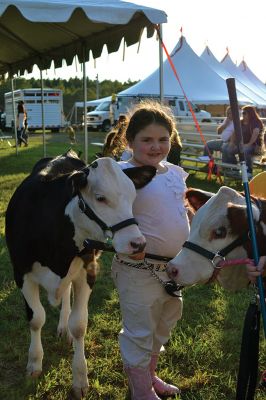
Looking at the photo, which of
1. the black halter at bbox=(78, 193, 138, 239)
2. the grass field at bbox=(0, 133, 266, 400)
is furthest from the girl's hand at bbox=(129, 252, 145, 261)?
the grass field at bbox=(0, 133, 266, 400)

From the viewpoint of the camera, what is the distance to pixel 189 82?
24344 millimetres

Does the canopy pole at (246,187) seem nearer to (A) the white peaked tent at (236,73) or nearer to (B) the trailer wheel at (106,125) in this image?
(B) the trailer wheel at (106,125)

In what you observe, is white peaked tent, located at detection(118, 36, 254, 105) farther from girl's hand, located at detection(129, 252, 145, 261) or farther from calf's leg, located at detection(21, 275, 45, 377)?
girl's hand, located at detection(129, 252, 145, 261)

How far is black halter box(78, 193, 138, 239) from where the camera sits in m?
2.42

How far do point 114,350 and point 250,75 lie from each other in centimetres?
3176

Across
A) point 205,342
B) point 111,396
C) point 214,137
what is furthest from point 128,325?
point 214,137

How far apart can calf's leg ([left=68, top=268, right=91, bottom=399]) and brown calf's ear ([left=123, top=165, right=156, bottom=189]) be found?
82 cm

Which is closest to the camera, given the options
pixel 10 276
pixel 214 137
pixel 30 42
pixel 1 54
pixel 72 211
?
pixel 72 211

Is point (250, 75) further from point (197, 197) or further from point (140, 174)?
point (197, 197)

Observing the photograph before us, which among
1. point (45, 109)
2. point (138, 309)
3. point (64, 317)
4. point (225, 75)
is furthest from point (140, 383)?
point (45, 109)

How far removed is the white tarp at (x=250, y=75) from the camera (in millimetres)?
31369

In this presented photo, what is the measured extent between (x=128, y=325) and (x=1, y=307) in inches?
73.8

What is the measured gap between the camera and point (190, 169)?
38.7 ft

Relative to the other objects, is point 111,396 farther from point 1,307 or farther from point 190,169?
point 190,169
